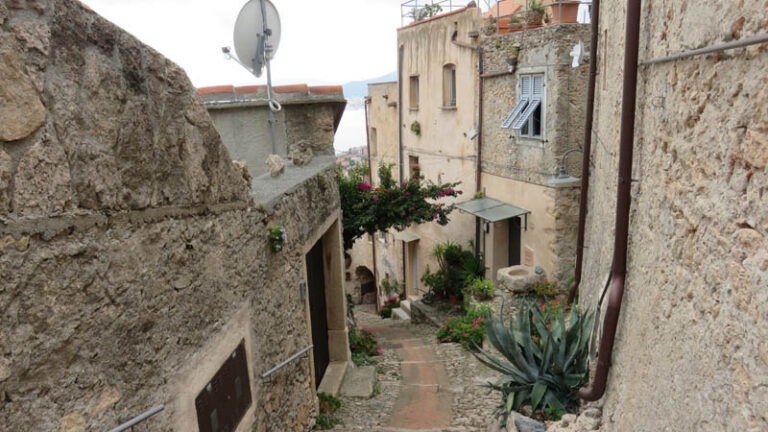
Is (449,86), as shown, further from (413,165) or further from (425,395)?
(425,395)

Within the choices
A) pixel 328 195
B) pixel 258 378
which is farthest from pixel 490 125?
pixel 258 378

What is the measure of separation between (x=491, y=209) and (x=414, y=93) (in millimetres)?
5425

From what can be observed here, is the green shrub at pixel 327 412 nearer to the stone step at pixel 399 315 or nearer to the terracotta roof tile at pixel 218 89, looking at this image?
the terracotta roof tile at pixel 218 89

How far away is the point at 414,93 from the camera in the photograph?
1545cm

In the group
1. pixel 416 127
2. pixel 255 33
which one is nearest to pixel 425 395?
pixel 255 33

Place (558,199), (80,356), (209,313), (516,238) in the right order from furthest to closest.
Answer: (516,238)
(558,199)
(209,313)
(80,356)

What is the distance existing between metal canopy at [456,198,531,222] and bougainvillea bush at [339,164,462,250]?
97 centimetres

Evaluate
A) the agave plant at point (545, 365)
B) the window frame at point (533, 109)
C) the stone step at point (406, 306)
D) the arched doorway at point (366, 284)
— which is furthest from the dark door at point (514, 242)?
the arched doorway at point (366, 284)

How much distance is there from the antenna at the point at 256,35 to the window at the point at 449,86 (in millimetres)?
8390

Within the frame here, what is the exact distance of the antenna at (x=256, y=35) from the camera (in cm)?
537

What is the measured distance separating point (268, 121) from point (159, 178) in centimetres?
388

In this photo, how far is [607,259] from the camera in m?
4.64

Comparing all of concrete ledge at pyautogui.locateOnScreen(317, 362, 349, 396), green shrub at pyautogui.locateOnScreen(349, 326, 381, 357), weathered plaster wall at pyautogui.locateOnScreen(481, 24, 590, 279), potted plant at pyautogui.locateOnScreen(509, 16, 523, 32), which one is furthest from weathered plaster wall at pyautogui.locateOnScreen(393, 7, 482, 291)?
concrete ledge at pyautogui.locateOnScreen(317, 362, 349, 396)

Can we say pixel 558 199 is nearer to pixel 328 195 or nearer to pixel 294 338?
pixel 328 195
